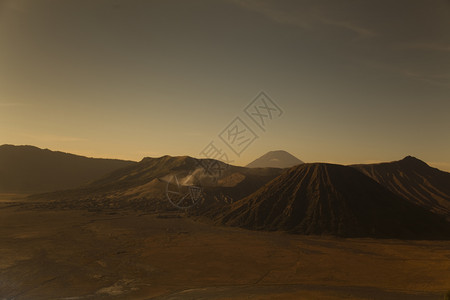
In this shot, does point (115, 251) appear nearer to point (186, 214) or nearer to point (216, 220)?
point (216, 220)

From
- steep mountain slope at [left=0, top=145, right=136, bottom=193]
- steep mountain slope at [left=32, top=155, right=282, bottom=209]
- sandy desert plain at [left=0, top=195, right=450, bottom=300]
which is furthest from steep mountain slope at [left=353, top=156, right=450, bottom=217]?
steep mountain slope at [left=0, top=145, right=136, bottom=193]

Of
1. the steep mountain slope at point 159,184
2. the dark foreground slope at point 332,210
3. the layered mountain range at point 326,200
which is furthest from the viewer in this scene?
the steep mountain slope at point 159,184

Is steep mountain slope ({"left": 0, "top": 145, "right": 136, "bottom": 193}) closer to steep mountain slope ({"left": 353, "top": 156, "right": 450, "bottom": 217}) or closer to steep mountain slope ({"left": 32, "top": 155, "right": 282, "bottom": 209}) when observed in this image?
steep mountain slope ({"left": 32, "top": 155, "right": 282, "bottom": 209})

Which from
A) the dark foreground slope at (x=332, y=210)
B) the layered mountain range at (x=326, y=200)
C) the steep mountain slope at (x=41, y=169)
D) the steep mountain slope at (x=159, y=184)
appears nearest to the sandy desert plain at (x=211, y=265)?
the dark foreground slope at (x=332, y=210)

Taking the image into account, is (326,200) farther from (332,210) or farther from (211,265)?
(211,265)

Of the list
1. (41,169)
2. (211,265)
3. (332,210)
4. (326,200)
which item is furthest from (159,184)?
(41,169)

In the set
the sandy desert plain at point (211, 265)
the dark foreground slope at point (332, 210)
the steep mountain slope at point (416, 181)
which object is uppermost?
the steep mountain slope at point (416, 181)

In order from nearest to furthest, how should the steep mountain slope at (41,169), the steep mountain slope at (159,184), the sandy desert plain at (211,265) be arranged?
the sandy desert plain at (211,265)
the steep mountain slope at (159,184)
the steep mountain slope at (41,169)

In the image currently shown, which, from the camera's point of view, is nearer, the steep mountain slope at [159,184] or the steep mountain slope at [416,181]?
the steep mountain slope at [416,181]

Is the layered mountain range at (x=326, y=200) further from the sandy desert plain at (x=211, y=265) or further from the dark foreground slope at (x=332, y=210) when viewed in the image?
the sandy desert plain at (x=211, y=265)
